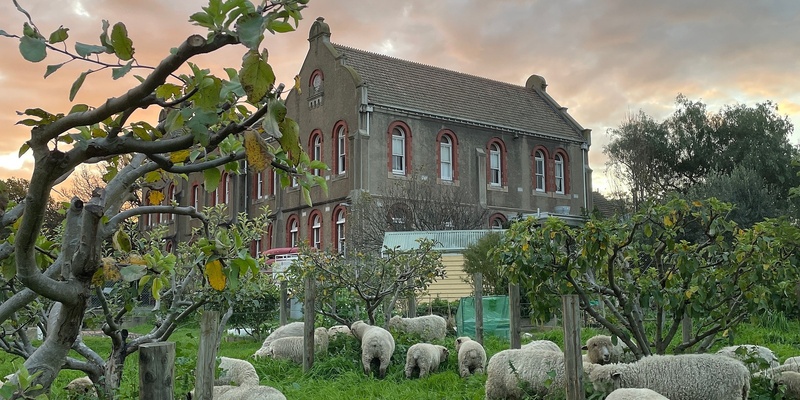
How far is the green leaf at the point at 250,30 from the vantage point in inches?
89.0

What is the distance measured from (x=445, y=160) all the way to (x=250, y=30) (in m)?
31.6

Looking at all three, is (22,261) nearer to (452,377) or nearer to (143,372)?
(143,372)

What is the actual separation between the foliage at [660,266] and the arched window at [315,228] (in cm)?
2513

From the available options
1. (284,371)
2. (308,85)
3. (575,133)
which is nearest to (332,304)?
(284,371)

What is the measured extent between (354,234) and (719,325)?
71.0ft

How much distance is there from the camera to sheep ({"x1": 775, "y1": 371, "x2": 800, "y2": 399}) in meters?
8.38

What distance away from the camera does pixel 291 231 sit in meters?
35.9

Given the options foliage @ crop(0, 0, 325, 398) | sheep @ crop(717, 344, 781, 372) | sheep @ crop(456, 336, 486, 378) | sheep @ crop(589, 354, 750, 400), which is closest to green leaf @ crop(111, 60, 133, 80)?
foliage @ crop(0, 0, 325, 398)

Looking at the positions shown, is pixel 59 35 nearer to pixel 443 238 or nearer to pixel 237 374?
pixel 237 374

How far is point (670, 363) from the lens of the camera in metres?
8.25

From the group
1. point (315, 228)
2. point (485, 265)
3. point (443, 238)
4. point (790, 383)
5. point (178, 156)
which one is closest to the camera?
point (178, 156)

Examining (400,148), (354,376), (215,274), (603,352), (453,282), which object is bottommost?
(354,376)

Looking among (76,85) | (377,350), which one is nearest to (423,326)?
(377,350)

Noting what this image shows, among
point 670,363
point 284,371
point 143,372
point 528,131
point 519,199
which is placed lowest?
point 284,371
